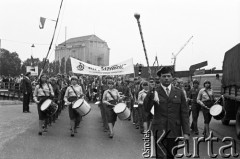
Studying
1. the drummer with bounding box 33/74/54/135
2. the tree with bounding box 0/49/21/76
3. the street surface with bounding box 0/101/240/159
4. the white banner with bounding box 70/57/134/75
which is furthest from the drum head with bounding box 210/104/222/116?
the tree with bounding box 0/49/21/76

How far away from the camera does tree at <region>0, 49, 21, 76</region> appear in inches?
3100

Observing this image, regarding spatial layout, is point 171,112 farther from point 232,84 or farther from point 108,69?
point 108,69

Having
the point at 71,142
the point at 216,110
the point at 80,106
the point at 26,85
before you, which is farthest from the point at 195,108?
the point at 26,85

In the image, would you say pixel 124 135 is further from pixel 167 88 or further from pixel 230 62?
pixel 167 88

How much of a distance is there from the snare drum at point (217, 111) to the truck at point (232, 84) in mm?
705

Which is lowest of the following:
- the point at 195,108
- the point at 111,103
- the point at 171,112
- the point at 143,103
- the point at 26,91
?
the point at 195,108

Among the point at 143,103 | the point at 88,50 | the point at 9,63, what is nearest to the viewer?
the point at 143,103

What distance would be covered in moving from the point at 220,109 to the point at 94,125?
16.6ft

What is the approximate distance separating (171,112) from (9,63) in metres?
79.2

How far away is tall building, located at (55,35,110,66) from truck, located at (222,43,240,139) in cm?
10729

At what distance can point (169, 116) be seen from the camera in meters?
5.14

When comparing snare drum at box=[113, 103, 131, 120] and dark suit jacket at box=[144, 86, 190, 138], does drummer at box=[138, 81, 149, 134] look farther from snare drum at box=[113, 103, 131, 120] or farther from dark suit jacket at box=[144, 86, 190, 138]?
dark suit jacket at box=[144, 86, 190, 138]

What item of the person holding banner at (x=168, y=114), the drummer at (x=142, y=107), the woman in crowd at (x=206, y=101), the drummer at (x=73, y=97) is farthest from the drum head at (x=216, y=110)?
the person holding banner at (x=168, y=114)

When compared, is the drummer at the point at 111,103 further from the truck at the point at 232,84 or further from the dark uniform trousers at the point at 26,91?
the dark uniform trousers at the point at 26,91
